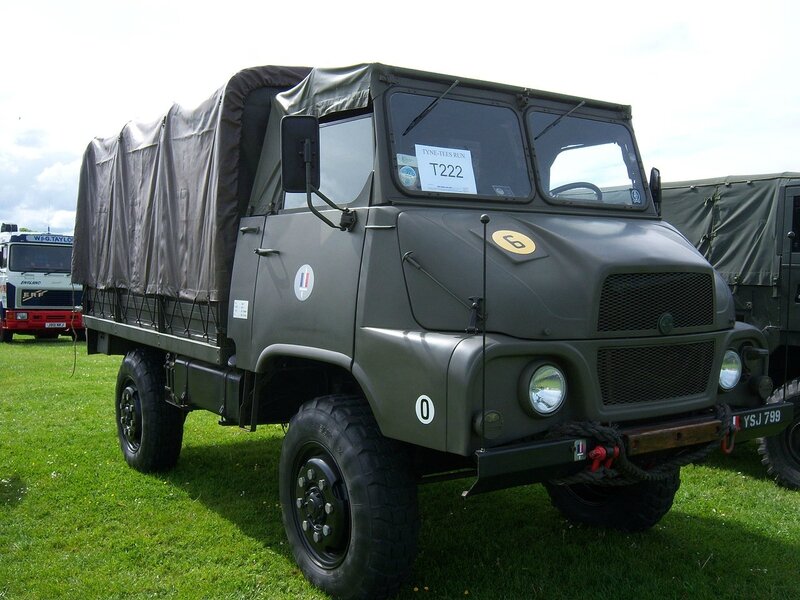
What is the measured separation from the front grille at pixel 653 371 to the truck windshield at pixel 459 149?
3.84 ft

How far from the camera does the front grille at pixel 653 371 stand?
3770mm

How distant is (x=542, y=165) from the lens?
468 cm

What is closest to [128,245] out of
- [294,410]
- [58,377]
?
[294,410]

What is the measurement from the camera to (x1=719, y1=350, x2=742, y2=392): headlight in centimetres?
434

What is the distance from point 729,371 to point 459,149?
194 cm

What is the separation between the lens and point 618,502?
524 cm

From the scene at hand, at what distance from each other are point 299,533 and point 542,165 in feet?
8.40

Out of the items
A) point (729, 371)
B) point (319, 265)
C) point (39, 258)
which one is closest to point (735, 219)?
point (729, 371)

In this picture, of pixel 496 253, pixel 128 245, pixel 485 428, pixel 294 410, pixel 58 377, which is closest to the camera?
pixel 485 428

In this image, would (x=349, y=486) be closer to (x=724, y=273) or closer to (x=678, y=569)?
(x=678, y=569)

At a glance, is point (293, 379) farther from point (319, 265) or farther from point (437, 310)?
point (437, 310)

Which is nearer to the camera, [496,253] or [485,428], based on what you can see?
[485,428]

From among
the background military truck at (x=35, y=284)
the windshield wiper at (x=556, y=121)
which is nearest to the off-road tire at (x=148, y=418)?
the windshield wiper at (x=556, y=121)

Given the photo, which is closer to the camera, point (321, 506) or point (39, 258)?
point (321, 506)
